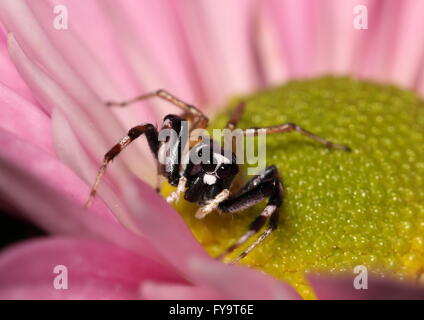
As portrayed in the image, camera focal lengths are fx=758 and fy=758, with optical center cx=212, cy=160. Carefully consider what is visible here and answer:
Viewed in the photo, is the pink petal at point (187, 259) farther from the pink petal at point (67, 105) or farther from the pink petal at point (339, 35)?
the pink petal at point (339, 35)

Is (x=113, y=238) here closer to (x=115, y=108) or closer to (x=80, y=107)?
(x=80, y=107)

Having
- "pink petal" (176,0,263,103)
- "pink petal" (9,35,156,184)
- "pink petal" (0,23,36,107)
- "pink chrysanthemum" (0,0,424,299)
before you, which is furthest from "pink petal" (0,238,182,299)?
"pink petal" (176,0,263,103)

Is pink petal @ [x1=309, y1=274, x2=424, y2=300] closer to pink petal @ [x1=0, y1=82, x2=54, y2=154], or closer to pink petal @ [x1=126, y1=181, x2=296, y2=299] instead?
pink petal @ [x1=126, y1=181, x2=296, y2=299]

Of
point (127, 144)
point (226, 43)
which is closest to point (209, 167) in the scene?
point (127, 144)

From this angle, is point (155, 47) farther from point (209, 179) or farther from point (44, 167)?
point (44, 167)

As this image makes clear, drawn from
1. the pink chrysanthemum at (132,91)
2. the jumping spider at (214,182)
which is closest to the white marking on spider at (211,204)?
the jumping spider at (214,182)

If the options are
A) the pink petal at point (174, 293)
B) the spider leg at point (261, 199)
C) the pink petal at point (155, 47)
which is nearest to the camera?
the pink petal at point (174, 293)
